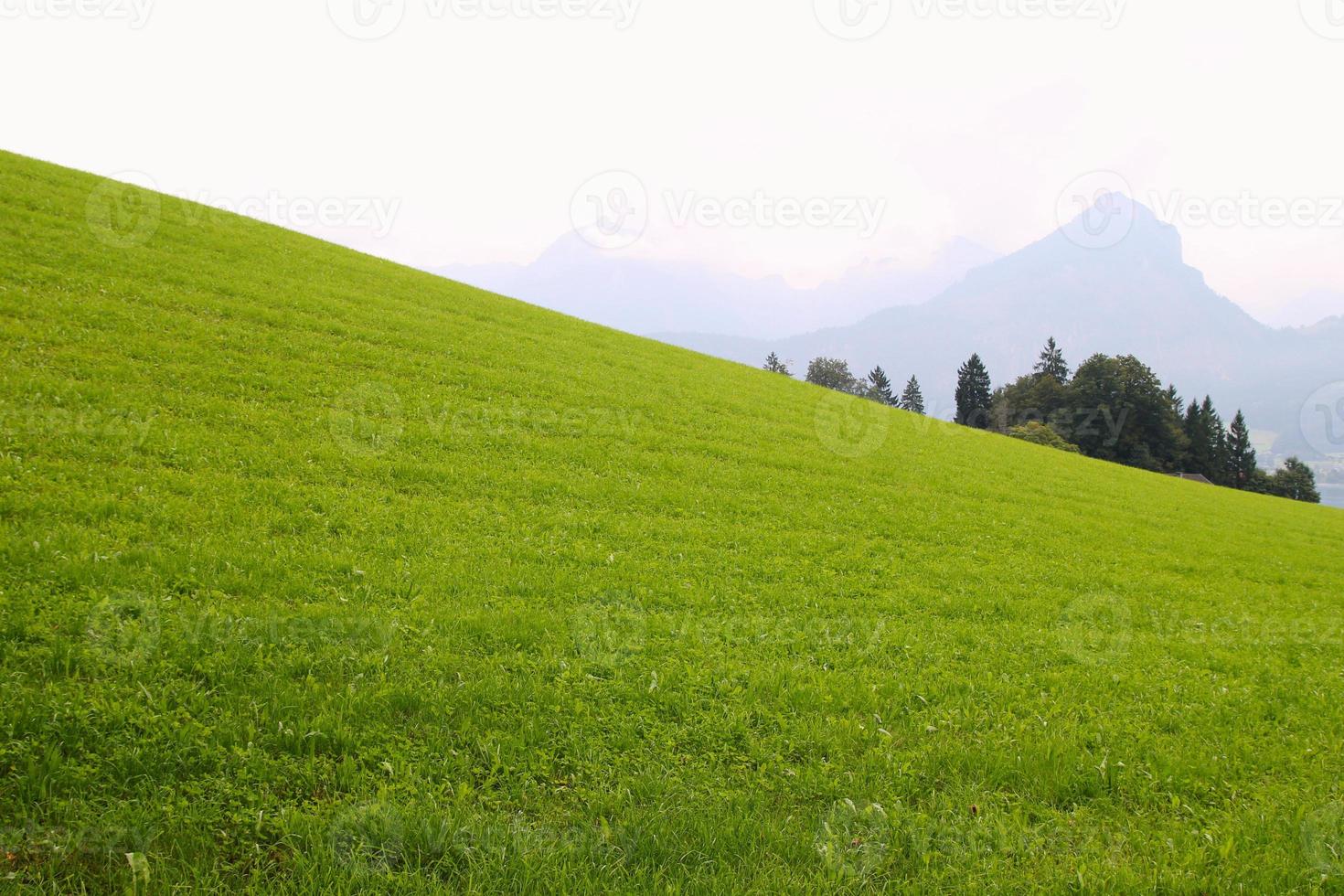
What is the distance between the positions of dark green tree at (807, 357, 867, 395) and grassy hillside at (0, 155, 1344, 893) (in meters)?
144

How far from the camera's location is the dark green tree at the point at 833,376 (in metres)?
160

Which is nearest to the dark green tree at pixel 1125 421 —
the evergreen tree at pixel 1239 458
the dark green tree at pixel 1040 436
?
the dark green tree at pixel 1040 436

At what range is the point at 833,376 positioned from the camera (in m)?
162

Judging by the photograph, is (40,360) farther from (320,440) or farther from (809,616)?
(809,616)

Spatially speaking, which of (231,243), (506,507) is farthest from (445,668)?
(231,243)

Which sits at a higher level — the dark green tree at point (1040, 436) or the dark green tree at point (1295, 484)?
the dark green tree at point (1295, 484)

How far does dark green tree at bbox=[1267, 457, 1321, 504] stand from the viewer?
111m

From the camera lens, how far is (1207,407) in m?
124

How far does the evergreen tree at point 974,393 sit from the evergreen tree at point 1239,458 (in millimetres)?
41240

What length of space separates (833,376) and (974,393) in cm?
3756

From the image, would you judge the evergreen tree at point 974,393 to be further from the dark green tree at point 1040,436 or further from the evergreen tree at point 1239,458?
the evergreen tree at point 1239,458

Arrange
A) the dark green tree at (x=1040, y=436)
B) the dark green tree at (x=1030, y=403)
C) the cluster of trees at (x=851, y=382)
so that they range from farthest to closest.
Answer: the cluster of trees at (x=851, y=382), the dark green tree at (x=1030, y=403), the dark green tree at (x=1040, y=436)

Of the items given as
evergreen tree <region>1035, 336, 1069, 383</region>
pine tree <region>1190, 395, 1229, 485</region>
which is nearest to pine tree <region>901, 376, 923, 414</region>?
evergreen tree <region>1035, 336, 1069, 383</region>

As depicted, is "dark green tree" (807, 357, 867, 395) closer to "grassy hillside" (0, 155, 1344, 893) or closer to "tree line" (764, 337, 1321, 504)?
"tree line" (764, 337, 1321, 504)
